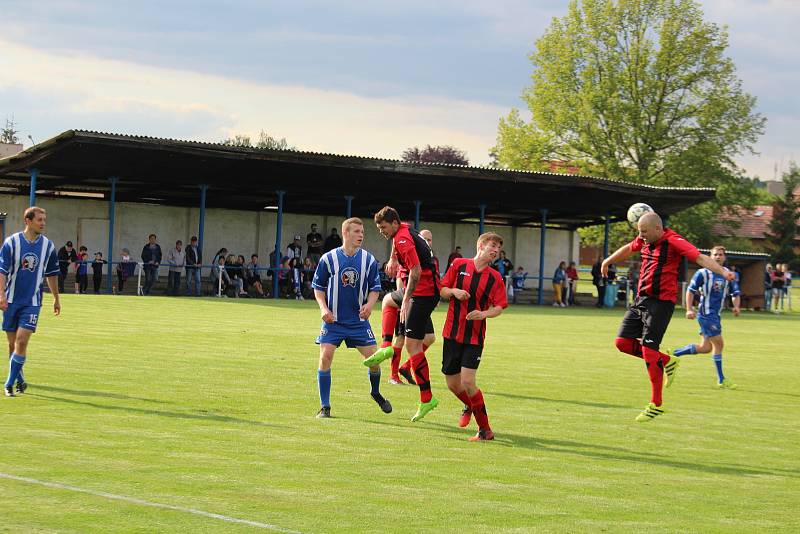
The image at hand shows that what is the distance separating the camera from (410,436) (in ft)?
31.8

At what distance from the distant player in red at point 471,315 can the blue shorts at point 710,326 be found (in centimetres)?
704

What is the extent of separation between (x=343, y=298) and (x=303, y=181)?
2730 cm

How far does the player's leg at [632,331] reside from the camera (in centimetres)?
1173

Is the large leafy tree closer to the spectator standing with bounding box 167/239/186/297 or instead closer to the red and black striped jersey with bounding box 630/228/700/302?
the spectator standing with bounding box 167/239/186/297

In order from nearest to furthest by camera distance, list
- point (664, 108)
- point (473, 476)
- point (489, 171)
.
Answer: point (473, 476), point (489, 171), point (664, 108)

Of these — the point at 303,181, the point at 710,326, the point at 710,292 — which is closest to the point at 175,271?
the point at 303,181

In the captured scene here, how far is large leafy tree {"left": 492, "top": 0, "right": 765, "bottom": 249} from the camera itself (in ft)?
204

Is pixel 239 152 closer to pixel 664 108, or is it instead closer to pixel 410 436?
pixel 410 436

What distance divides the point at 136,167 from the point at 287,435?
26.2m

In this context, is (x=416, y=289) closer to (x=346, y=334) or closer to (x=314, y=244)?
(x=346, y=334)

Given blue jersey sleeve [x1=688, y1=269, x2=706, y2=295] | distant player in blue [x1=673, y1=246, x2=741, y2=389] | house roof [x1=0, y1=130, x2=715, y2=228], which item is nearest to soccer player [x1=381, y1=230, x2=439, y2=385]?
distant player in blue [x1=673, y1=246, x2=741, y2=389]

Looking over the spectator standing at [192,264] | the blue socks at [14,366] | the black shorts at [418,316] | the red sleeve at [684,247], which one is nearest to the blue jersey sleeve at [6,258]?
the blue socks at [14,366]

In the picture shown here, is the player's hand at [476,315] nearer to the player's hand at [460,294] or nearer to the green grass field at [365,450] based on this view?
the player's hand at [460,294]

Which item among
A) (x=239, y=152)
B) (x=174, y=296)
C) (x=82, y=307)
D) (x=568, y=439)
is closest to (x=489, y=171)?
(x=239, y=152)
